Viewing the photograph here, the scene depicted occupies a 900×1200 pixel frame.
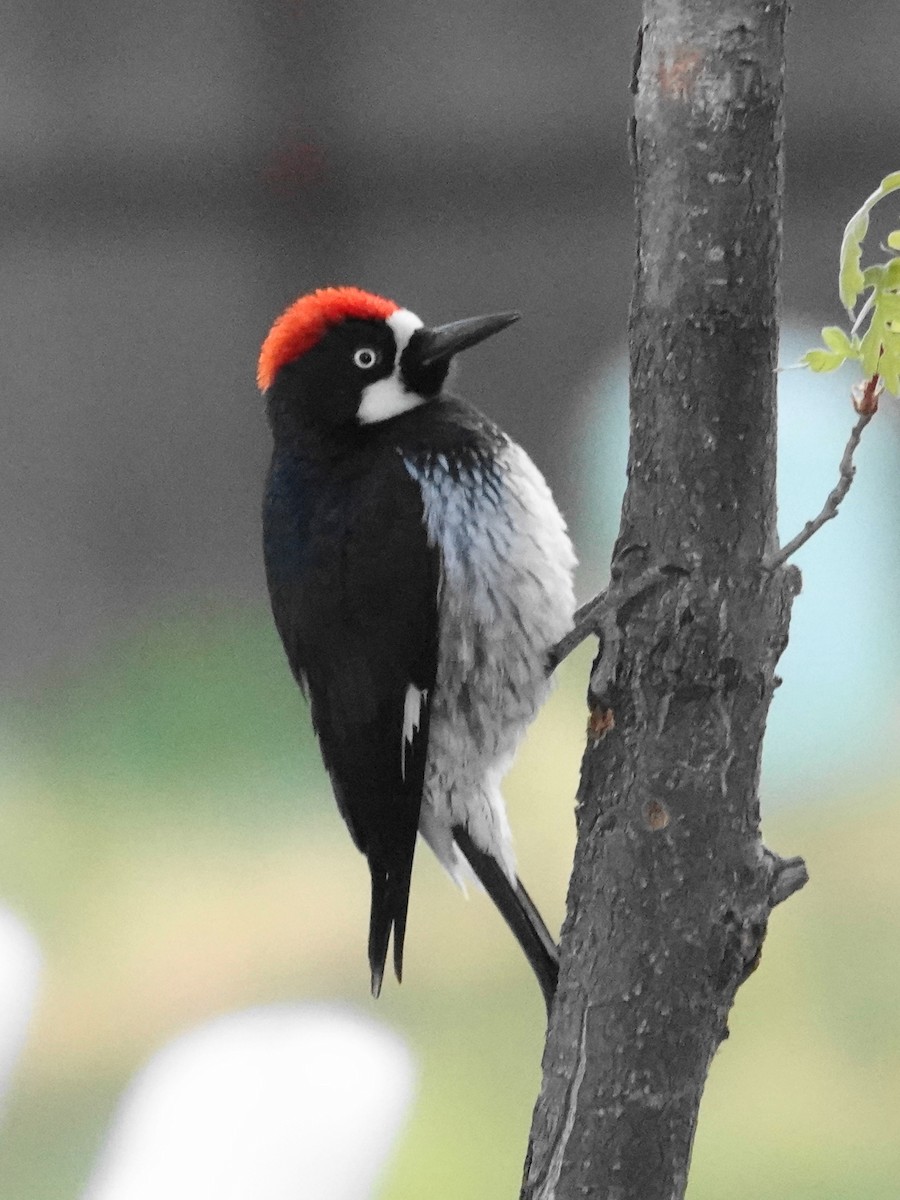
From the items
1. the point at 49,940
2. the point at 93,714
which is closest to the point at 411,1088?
the point at 49,940

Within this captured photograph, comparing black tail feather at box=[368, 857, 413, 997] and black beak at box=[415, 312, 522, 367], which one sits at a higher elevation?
black beak at box=[415, 312, 522, 367]

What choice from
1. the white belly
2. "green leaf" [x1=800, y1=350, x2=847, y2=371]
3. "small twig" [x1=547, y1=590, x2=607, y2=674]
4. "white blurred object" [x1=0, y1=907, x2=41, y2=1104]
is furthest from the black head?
"white blurred object" [x1=0, y1=907, x2=41, y2=1104]

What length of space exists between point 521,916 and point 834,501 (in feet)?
1.89

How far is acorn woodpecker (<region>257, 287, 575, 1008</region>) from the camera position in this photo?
53.3 inches

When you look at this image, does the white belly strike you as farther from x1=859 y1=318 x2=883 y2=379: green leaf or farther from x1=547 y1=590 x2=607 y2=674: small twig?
x1=859 y1=318 x2=883 y2=379: green leaf

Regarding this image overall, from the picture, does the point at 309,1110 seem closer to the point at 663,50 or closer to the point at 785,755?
the point at 785,755

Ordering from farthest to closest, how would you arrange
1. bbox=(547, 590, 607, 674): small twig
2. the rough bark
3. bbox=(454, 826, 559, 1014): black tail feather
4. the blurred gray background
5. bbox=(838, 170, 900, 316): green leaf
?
the blurred gray background, bbox=(454, 826, 559, 1014): black tail feather, bbox=(547, 590, 607, 674): small twig, the rough bark, bbox=(838, 170, 900, 316): green leaf

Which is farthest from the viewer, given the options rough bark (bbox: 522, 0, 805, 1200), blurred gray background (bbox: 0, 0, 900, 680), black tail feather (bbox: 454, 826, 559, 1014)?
blurred gray background (bbox: 0, 0, 900, 680)

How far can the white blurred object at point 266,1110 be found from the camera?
6.60ft

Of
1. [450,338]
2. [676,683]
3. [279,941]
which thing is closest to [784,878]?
[676,683]

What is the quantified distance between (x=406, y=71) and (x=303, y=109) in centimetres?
16

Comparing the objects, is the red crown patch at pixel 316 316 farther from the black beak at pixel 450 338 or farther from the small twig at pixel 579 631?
the small twig at pixel 579 631

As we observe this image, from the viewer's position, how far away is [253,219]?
2.01 m

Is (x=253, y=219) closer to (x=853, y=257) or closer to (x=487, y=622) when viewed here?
(x=487, y=622)
